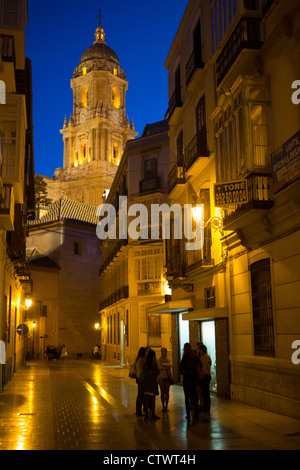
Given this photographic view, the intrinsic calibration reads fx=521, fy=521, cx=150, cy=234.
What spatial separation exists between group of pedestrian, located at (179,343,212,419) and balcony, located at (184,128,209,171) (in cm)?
706

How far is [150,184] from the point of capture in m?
32.7

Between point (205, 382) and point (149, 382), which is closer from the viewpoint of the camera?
point (149, 382)

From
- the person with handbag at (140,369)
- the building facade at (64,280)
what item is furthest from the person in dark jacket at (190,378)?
the building facade at (64,280)

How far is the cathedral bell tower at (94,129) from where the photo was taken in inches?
3004

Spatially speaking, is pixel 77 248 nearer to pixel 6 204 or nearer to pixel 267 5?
pixel 6 204

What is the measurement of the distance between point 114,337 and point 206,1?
91.3 ft

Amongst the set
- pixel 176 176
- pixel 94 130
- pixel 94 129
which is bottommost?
pixel 176 176

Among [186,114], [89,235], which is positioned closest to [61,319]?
[89,235]

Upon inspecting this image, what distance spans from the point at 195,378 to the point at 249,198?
4.46 metres

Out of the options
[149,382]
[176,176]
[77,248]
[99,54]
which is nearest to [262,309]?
[149,382]

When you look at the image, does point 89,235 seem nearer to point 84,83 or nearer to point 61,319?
point 61,319

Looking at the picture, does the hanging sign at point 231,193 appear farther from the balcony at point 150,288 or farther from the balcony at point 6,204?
the balcony at point 150,288

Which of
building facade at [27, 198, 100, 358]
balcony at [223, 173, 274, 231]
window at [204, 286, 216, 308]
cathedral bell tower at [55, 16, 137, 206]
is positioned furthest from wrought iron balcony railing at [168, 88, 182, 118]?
cathedral bell tower at [55, 16, 137, 206]

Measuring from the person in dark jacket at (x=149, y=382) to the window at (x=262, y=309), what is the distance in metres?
2.92
